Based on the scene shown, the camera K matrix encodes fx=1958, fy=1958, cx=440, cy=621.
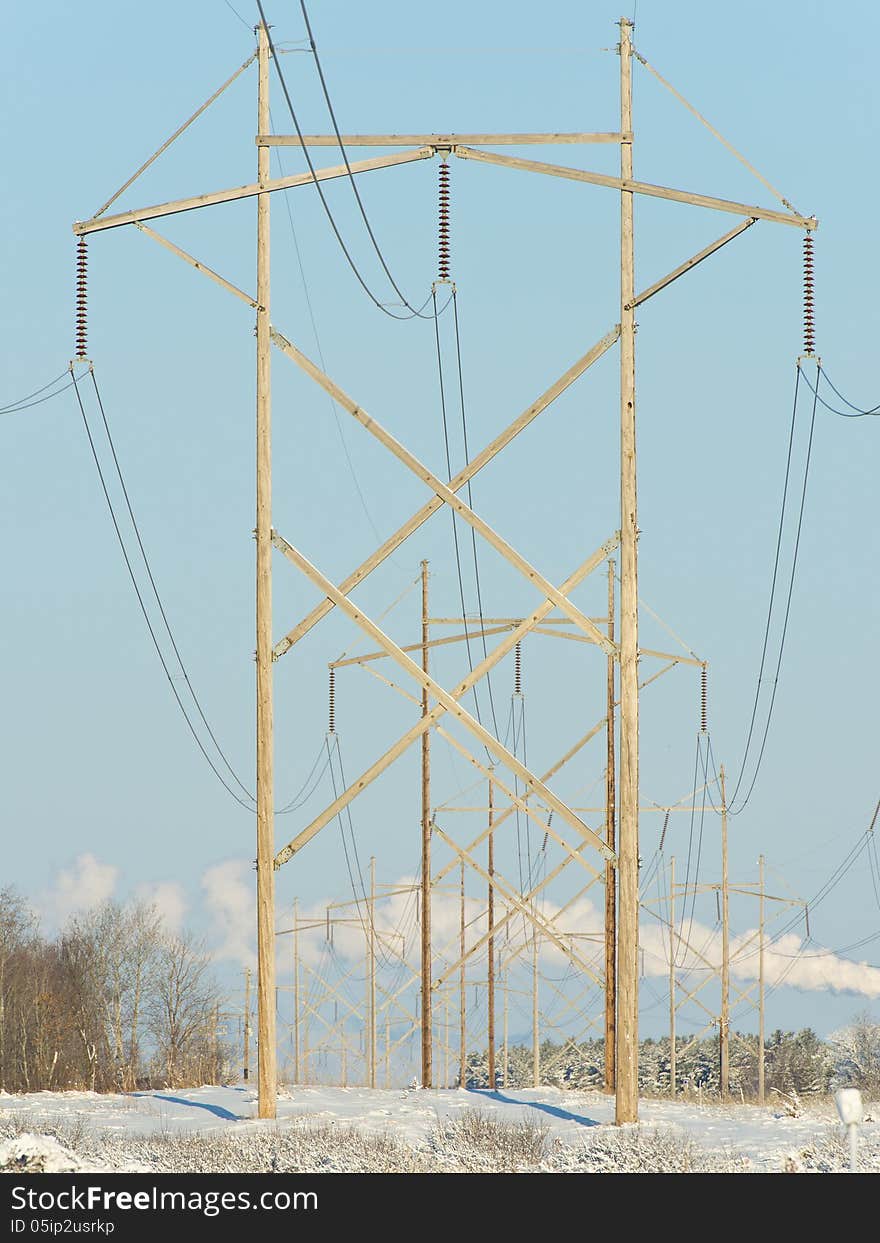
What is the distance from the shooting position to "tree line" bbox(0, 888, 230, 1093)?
157 feet

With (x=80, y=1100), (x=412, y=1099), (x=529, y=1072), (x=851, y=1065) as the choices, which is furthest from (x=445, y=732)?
(x=529, y=1072)

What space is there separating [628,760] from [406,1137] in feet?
14.9

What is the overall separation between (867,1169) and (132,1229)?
257 inches

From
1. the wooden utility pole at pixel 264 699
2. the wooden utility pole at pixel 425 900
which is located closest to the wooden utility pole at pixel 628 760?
the wooden utility pole at pixel 264 699

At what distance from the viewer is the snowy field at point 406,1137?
1770 cm

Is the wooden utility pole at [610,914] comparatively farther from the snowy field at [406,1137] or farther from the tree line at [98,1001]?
the tree line at [98,1001]

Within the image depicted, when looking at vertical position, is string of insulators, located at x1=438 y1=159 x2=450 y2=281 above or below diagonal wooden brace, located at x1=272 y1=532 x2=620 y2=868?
above

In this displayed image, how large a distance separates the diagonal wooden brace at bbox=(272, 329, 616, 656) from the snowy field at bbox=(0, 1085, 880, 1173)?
5.16 meters

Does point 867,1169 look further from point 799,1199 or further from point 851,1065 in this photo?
point 851,1065

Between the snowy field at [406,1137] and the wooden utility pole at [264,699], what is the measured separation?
2.89ft

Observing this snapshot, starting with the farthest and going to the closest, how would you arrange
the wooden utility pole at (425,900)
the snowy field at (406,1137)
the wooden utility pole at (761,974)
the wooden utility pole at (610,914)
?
1. the wooden utility pole at (761,974)
2. the wooden utility pole at (425,900)
3. the wooden utility pole at (610,914)
4. the snowy field at (406,1137)

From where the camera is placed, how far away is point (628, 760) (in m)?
20.7

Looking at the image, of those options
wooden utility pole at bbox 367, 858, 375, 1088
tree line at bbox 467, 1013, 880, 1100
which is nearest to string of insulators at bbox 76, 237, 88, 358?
wooden utility pole at bbox 367, 858, 375, 1088

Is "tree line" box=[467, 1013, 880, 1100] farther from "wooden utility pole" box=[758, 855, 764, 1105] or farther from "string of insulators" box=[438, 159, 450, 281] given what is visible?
"string of insulators" box=[438, 159, 450, 281]
